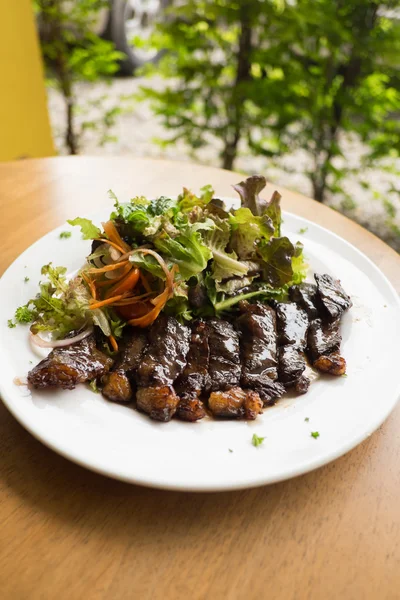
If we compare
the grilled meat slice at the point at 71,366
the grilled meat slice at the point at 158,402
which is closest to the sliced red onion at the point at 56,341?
the grilled meat slice at the point at 71,366

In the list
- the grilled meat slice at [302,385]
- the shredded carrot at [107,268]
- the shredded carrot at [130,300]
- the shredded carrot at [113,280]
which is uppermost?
the shredded carrot at [107,268]

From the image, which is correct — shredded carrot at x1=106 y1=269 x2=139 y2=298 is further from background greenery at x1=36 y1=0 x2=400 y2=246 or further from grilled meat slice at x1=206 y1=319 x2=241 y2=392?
background greenery at x1=36 y1=0 x2=400 y2=246

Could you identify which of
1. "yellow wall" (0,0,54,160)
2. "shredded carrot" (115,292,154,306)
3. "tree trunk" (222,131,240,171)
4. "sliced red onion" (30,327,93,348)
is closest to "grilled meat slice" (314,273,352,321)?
"shredded carrot" (115,292,154,306)

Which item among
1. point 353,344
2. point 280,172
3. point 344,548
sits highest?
point 353,344

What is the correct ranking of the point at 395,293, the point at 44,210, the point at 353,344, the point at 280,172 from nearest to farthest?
the point at 353,344 < the point at 395,293 < the point at 44,210 < the point at 280,172

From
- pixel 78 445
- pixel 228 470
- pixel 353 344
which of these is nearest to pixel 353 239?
pixel 353 344

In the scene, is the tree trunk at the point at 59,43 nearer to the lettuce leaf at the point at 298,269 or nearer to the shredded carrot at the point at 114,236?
the shredded carrot at the point at 114,236

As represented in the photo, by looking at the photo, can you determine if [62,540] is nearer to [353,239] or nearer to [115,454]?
[115,454]
